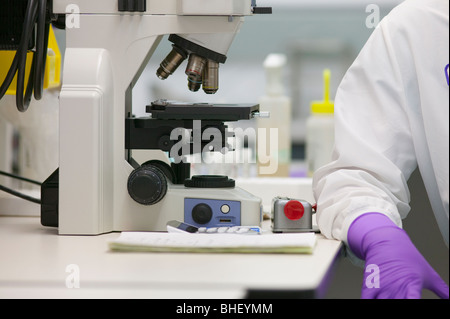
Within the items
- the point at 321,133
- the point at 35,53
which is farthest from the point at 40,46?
the point at 321,133

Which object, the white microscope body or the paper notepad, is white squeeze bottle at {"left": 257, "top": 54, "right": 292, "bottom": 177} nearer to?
the white microscope body

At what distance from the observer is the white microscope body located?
1264 millimetres

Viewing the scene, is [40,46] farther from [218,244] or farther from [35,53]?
[218,244]

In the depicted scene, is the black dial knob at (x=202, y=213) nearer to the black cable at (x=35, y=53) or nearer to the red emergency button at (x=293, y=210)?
the red emergency button at (x=293, y=210)

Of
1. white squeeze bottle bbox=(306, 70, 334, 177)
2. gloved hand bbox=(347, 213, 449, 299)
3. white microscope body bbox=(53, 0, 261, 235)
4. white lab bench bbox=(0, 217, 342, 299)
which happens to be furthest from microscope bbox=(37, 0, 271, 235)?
white squeeze bottle bbox=(306, 70, 334, 177)

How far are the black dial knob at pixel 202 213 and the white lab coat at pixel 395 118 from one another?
0.20 meters

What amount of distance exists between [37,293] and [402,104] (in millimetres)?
733

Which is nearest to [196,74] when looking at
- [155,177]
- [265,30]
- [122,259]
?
[155,177]

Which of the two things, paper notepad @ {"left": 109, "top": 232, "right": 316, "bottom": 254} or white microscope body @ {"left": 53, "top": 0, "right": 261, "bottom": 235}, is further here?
white microscope body @ {"left": 53, "top": 0, "right": 261, "bottom": 235}

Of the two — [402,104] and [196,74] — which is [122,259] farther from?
[402,104]

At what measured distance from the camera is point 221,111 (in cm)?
127

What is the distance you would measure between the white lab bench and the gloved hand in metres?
0.05

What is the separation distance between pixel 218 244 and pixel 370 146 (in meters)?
Result: 0.34

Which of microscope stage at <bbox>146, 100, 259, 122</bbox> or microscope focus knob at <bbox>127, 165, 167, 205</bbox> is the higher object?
microscope stage at <bbox>146, 100, 259, 122</bbox>
